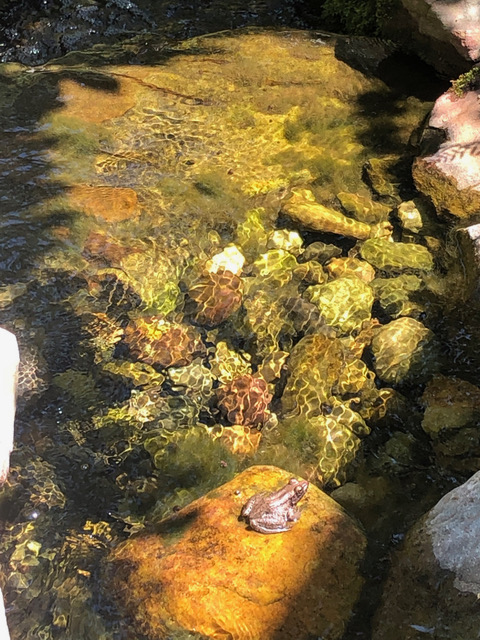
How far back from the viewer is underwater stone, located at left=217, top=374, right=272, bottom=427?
3.81 meters

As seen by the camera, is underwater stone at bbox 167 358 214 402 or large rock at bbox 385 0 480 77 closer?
underwater stone at bbox 167 358 214 402

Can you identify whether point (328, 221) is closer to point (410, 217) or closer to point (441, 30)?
point (410, 217)

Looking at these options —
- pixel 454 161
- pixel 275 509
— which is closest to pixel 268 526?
pixel 275 509

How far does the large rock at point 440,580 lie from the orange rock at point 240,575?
0.73ft

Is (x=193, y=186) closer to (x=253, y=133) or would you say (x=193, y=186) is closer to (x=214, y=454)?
(x=253, y=133)

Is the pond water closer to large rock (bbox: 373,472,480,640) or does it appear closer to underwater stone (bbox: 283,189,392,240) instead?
underwater stone (bbox: 283,189,392,240)

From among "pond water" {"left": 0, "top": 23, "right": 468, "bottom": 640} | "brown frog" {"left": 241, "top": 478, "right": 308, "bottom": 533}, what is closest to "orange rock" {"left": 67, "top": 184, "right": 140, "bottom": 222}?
"pond water" {"left": 0, "top": 23, "right": 468, "bottom": 640}

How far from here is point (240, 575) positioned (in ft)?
9.09

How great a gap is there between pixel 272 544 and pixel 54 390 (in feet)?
6.22

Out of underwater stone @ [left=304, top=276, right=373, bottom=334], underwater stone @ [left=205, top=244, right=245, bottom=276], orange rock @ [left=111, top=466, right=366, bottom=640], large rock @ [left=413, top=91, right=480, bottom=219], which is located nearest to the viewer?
orange rock @ [left=111, top=466, right=366, bottom=640]

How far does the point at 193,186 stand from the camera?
5219 mm

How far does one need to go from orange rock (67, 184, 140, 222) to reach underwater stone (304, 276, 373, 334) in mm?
1746

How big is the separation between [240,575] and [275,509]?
0.36 m

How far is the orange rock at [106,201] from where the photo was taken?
16.0 feet
